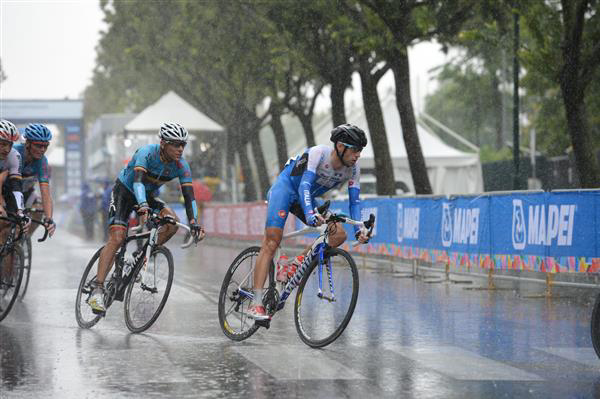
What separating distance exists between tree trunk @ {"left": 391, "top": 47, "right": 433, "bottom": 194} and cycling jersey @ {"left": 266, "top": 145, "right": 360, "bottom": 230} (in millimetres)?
15674

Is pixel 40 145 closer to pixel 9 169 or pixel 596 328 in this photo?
pixel 9 169

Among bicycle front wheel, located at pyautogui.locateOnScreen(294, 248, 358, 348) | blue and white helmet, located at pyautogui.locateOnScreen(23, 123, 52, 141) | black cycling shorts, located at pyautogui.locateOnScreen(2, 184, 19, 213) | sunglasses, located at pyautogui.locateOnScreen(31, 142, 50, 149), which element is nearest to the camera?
bicycle front wheel, located at pyautogui.locateOnScreen(294, 248, 358, 348)

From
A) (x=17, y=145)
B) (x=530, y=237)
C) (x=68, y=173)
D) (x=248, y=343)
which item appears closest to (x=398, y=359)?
(x=248, y=343)

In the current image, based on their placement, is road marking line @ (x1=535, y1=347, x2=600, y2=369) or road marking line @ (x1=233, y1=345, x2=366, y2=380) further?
road marking line @ (x1=535, y1=347, x2=600, y2=369)

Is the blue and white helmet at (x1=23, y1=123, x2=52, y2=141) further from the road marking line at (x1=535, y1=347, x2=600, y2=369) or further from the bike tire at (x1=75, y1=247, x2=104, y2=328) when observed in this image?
the road marking line at (x1=535, y1=347, x2=600, y2=369)

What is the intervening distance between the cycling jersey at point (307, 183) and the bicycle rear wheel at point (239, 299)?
0.45 m

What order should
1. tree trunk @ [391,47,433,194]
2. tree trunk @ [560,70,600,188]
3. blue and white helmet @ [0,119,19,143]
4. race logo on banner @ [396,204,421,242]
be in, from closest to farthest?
blue and white helmet @ [0,119,19,143], race logo on banner @ [396,204,421,242], tree trunk @ [560,70,600,188], tree trunk @ [391,47,433,194]

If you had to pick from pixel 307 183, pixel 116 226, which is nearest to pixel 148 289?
pixel 116 226

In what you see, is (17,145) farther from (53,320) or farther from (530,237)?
(530,237)

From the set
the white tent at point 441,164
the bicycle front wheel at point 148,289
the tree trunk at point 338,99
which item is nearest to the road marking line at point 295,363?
the bicycle front wheel at point 148,289

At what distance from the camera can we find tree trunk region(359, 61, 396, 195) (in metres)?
27.8

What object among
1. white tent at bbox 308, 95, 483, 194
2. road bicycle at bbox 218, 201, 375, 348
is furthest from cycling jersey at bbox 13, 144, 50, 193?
white tent at bbox 308, 95, 483, 194

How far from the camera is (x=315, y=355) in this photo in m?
8.75

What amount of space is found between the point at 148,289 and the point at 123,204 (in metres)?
0.87
